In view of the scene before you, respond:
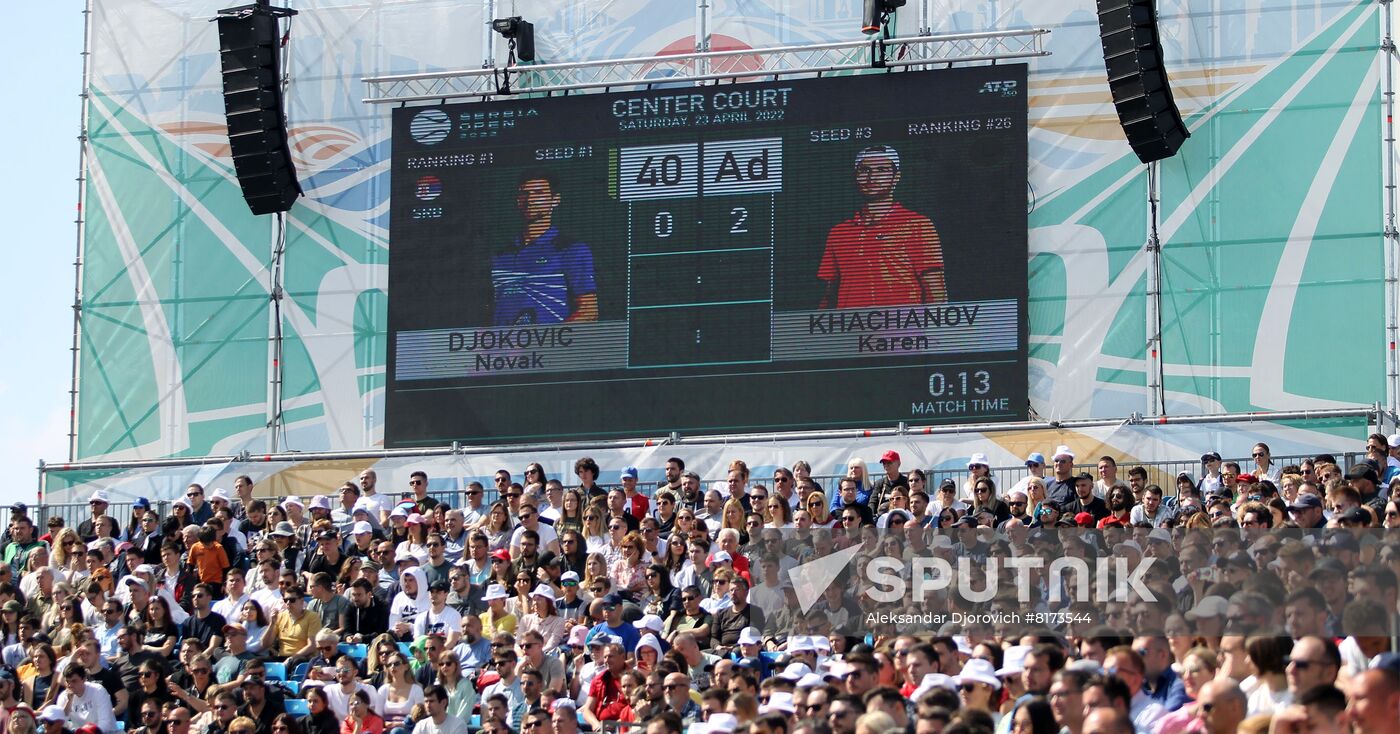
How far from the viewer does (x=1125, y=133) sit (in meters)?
21.9

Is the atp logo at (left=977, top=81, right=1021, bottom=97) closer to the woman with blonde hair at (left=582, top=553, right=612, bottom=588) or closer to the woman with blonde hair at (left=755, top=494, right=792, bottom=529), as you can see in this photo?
the woman with blonde hair at (left=755, top=494, right=792, bottom=529)

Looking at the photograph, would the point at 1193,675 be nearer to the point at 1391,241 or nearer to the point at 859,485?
the point at 859,485

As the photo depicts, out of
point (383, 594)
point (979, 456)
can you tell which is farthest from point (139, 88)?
point (979, 456)

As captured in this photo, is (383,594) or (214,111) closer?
(383,594)

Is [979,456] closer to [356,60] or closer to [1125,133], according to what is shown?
[1125,133]

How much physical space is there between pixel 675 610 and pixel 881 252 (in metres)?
5.97

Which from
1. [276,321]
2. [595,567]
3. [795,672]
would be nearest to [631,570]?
[595,567]

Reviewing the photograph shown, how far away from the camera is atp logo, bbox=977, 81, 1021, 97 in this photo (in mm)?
21344

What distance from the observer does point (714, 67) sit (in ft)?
76.4

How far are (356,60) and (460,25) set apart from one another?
121cm

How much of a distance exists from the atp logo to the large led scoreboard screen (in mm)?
13

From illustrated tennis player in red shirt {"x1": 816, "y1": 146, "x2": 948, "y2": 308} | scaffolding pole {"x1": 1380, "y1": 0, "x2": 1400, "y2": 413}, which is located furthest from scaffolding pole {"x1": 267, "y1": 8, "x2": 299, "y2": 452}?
scaffolding pole {"x1": 1380, "y1": 0, "x2": 1400, "y2": 413}

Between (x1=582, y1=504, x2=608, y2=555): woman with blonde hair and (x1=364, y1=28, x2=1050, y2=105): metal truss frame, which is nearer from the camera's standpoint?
(x1=582, y1=504, x2=608, y2=555): woman with blonde hair

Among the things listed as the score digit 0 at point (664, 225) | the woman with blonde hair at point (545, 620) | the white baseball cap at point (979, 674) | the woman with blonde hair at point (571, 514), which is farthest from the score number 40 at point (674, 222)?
the white baseball cap at point (979, 674)
